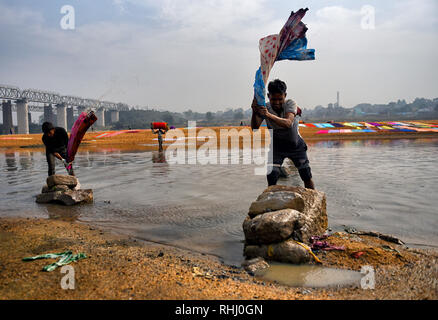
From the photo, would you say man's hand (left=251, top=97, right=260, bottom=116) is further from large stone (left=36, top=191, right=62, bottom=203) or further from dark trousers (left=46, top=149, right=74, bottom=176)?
dark trousers (left=46, top=149, right=74, bottom=176)

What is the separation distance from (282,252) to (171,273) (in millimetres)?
1314

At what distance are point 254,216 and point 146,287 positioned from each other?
74.8 inches

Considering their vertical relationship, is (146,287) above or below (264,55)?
below

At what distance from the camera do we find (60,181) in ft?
23.7

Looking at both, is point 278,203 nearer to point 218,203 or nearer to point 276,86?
point 276,86

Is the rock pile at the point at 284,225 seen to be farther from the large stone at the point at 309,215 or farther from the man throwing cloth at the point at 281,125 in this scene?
the man throwing cloth at the point at 281,125

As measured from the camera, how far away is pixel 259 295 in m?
2.64

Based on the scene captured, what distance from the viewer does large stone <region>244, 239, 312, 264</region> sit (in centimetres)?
345

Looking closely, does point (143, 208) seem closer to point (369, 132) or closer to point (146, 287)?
point (146, 287)

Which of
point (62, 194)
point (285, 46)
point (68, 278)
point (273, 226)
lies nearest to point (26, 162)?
point (62, 194)

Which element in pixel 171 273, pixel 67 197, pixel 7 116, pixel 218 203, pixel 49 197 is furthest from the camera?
pixel 7 116

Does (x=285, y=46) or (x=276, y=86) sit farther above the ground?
(x=285, y=46)

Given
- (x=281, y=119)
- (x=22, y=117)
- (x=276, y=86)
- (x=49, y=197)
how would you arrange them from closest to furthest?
(x=281, y=119) < (x=276, y=86) < (x=49, y=197) < (x=22, y=117)
